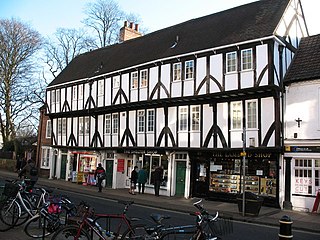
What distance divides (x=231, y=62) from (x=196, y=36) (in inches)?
188

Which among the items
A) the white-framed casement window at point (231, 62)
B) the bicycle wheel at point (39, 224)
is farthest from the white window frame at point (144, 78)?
the bicycle wheel at point (39, 224)

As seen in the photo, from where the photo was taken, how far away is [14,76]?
133 feet

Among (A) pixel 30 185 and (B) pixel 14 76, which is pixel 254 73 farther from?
(B) pixel 14 76

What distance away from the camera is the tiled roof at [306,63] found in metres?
18.1

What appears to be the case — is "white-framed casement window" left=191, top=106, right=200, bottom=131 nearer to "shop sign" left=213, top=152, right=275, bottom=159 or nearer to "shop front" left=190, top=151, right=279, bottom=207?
"shop front" left=190, top=151, right=279, bottom=207

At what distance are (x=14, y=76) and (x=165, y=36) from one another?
21.7 m

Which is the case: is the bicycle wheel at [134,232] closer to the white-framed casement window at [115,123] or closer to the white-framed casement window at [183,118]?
the white-framed casement window at [183,118]

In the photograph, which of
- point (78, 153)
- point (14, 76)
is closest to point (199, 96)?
point (78, 153)

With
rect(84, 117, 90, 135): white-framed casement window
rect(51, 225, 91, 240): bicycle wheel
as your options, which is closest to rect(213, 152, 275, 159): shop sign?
rect(51, 225, 91, 240): bicycle wheel

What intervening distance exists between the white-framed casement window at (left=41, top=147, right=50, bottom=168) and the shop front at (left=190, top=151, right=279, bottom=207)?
19.4m

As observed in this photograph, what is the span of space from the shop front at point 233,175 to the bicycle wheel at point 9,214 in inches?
473

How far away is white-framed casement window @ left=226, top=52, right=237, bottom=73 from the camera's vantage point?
19391mm

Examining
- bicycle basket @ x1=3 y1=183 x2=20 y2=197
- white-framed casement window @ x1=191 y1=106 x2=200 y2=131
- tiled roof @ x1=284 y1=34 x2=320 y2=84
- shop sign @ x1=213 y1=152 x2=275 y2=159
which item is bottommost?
bicycle basket @ x1=3 y1=183 x2=20 y2=197

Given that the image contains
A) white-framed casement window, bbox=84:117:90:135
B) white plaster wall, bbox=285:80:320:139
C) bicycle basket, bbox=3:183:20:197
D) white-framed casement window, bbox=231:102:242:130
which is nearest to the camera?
bicycle basket, bbox=3:183:20:197
